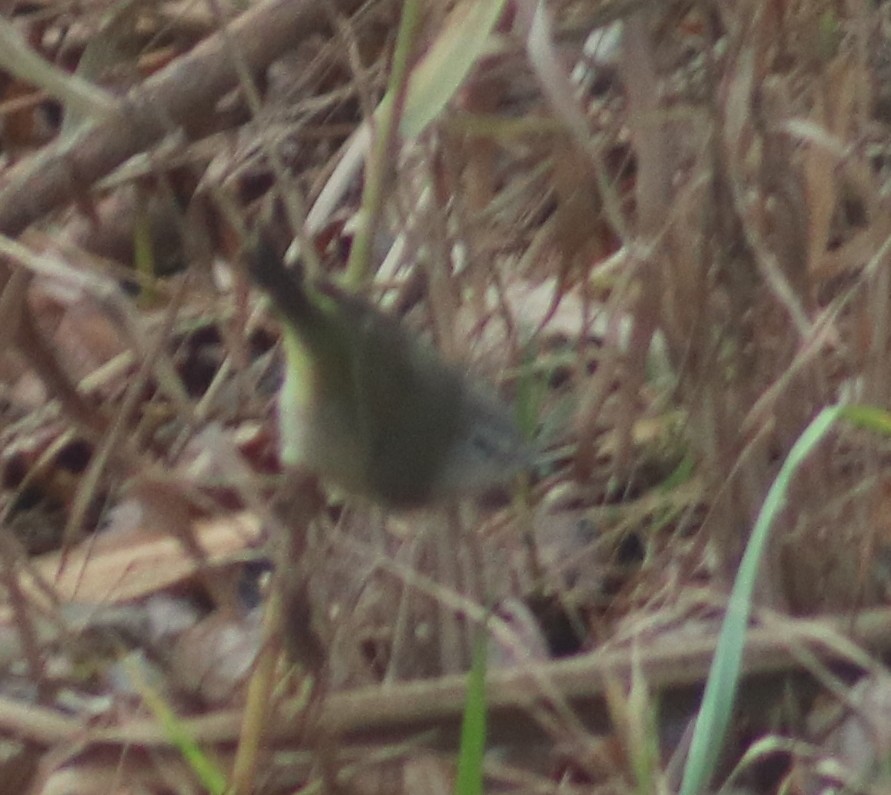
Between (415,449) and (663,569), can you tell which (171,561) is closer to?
(663,569)

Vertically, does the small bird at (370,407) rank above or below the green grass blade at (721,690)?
above

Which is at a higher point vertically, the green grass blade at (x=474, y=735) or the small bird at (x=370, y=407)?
the small bird at (x=370, y=407)

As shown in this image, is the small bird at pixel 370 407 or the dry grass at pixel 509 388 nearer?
the small bird at pixel 370 407

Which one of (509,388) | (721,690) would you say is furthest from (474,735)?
(509,388)

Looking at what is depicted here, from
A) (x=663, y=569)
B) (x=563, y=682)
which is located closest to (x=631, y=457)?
(x=663, y=569)

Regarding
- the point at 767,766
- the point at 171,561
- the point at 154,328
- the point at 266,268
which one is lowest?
the point at 767,766

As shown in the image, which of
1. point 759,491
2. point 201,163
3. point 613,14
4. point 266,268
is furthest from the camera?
point 201,163

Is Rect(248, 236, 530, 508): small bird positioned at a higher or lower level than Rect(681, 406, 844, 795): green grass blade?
higher

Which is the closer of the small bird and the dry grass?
the small bird
